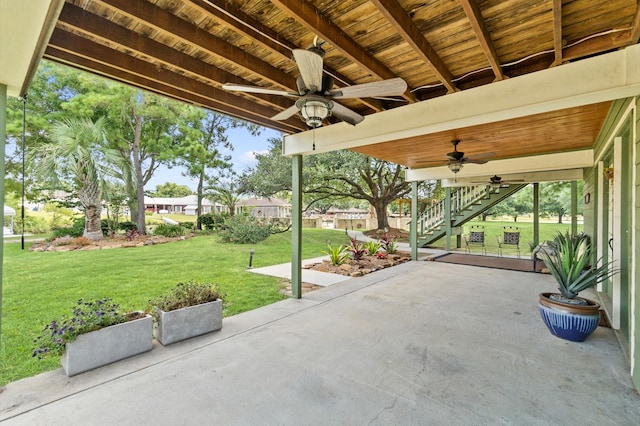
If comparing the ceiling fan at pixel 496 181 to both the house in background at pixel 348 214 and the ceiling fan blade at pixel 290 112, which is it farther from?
the house in background at pixel 348 214

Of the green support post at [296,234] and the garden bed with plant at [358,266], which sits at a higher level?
the green support post at [296,234]

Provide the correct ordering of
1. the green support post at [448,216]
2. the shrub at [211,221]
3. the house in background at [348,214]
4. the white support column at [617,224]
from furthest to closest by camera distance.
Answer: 1. the house in background at [348,214]
2. the shrub at [211,221]
3. the green support post at [448,216]
4. the white support column at [617,224]

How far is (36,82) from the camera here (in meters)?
11.9

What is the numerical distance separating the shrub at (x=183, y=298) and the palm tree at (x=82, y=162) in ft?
30.3

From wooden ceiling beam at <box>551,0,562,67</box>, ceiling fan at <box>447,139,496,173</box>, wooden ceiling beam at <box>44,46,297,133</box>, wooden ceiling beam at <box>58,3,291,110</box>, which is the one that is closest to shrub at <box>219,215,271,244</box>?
wooden ceiling beam at <box>44,46,297,133</box>

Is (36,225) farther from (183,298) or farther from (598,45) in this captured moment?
Answer: (598,45)

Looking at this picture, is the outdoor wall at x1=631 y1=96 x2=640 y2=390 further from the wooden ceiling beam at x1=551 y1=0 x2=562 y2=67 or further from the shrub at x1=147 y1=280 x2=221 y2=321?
the shrub at x1=147 y1=280 x2=221 y2=321

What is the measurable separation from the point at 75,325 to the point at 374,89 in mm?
3361

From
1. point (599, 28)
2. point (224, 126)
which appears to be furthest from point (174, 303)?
point (224, 126)

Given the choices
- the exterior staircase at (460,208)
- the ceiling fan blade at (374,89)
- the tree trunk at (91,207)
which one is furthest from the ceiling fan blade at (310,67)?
the tree trunk at (91,207)

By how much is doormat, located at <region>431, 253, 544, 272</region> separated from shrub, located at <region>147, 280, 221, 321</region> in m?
7.16

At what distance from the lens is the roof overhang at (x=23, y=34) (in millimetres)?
1632

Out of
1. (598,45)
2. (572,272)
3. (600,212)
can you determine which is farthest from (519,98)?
(600,212)

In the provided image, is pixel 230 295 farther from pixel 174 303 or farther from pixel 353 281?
pixel 353 281
